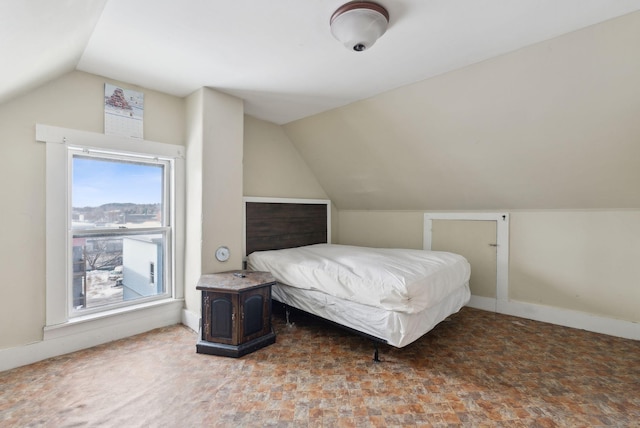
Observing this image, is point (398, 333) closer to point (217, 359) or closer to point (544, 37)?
point (217, 359)

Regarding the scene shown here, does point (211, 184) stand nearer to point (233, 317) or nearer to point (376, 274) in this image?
point (233, 317)

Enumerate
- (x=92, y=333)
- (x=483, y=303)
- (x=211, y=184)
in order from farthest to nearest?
1. (x=483, y=303)
2. (x=211, y=184)
3. (x=92, y=333)

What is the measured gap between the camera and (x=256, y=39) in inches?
79.5

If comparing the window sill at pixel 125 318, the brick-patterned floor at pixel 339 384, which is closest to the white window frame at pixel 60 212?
the window sill at pixel 125 318

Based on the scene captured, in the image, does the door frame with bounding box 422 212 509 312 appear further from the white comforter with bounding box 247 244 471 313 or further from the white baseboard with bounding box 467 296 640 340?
the white comforter with bounding box 247 244 471 313

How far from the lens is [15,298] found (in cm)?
221

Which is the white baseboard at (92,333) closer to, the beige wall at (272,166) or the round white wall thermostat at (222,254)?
the round white wall thermostat at (222,254)

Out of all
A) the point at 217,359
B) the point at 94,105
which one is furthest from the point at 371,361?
the point at 94,105

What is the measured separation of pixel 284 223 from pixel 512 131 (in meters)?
2.78

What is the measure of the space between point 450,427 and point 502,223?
2511mm

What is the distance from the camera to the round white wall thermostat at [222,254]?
9.61 ft

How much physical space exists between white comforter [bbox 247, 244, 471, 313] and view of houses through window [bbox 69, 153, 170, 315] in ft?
3.46

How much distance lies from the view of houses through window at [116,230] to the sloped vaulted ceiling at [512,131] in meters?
1.97

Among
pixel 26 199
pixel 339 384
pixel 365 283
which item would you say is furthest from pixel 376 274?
pixel 26 199
